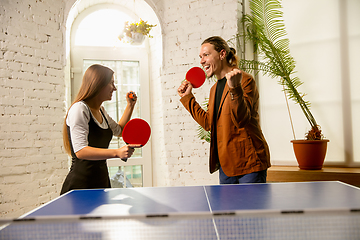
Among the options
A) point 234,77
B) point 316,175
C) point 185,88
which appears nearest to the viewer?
point 234,77

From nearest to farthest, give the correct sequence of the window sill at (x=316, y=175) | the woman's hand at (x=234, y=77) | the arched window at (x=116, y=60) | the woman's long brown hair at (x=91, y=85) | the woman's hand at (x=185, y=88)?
1. the woman's hand at (x=234, y=77)
2. the woman's long brown hair at (x=91, y=85)
3. the woman's hand at (x=185, y=88)
4. the window sill at (x=316, y=175)
5. the arched window at (x=116, y=60)

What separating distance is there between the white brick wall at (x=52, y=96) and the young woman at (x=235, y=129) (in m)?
1.58

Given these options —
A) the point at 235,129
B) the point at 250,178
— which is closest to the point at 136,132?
the point at 235,129

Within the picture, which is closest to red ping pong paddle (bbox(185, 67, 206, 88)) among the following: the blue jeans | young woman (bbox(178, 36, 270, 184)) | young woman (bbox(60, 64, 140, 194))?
young woman (bbox(178, 36, 270, 184))

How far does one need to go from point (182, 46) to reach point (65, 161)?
7.34 feet

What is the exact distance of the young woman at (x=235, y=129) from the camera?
1.95 metres

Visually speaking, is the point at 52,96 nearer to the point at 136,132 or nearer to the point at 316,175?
the point at 136,132

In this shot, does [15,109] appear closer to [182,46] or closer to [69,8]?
[69,8]

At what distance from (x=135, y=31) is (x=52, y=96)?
1378mm

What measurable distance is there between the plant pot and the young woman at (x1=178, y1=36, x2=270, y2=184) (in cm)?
130

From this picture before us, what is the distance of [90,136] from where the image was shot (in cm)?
200

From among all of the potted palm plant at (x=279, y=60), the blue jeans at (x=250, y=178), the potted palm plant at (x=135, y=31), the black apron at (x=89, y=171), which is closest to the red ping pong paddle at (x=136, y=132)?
the black apron at (x=89, y=171)

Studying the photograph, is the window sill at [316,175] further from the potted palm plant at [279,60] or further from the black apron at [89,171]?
the black apron at [89,171]

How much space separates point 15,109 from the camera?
3.37 m
